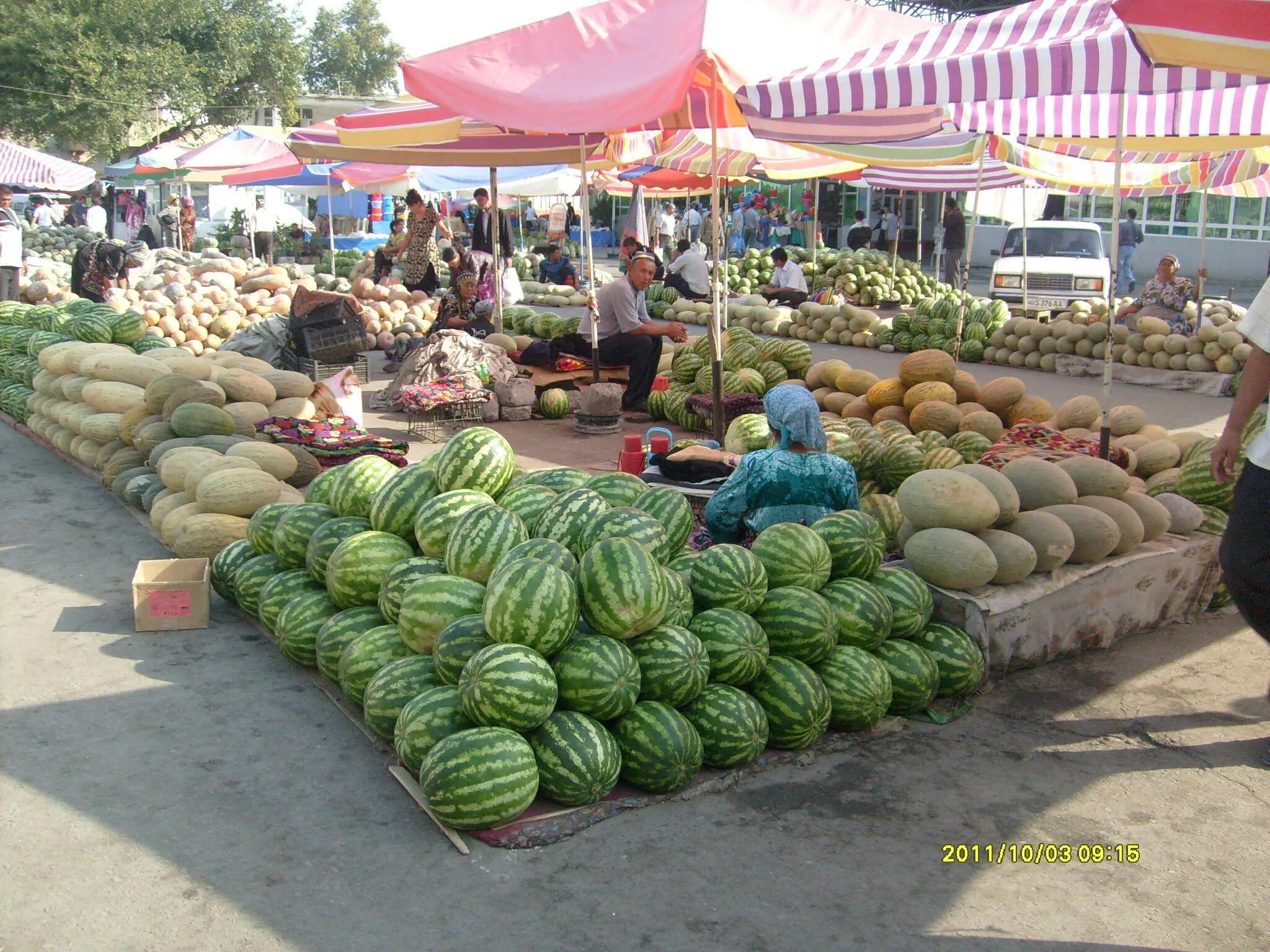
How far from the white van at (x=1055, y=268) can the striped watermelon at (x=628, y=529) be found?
15404 mm

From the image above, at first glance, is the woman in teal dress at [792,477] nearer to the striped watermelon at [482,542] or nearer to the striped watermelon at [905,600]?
the striped watermelon at [905,600]

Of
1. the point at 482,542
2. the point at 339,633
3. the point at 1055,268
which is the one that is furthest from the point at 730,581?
the point at 1055,268

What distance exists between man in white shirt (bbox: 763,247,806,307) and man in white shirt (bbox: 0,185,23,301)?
1161 centimetres

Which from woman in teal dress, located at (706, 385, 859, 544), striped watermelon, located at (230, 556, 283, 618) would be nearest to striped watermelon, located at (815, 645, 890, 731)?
woman in teal dress, located at (706, 385, 859, 544)

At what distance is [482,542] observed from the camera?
154 inches

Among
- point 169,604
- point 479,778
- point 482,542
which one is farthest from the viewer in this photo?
point 169,604

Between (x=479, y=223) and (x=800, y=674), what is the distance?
14.1 metres

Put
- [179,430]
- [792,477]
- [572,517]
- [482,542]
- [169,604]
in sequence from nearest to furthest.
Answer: [482,542] < [572,517] < [792,477] < [169,604] < [179,430]

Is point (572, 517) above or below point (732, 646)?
above

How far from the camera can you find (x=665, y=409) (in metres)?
9.55

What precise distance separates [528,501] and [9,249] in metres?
12.7

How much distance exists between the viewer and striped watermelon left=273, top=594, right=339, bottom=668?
4.39 m

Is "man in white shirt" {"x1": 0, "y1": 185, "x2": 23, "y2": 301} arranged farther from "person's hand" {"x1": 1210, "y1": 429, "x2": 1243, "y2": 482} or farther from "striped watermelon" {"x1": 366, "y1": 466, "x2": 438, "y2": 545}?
"person's hand" {"x1": 1210, "y1": 429, "x2": 1243, "y2": 482}

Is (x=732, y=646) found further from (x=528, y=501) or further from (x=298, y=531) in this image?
(x=298, y=531)
